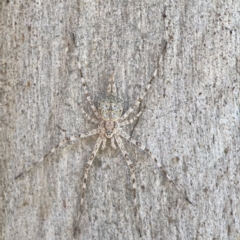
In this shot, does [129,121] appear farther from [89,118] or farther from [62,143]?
[62,143]

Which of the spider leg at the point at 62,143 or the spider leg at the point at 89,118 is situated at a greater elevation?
the spider leg at the point at 89,118

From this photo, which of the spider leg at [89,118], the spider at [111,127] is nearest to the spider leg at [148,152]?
the spider at [111,127]

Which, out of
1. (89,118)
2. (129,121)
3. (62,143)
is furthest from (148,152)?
(62,143)

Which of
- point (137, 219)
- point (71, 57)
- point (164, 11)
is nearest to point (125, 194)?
point (137, 219)

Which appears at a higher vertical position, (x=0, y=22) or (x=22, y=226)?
(x=0, y=22)

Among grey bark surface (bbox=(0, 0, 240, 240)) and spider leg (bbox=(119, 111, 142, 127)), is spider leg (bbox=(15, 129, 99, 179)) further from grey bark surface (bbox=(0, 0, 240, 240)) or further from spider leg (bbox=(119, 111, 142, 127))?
spider leg (bbox=(119, 111, 142, 127))

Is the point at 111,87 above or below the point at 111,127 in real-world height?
above

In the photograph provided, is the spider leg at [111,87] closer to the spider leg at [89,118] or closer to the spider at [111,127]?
the spider at [111,127]

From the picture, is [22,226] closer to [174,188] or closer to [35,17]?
[174,188]
